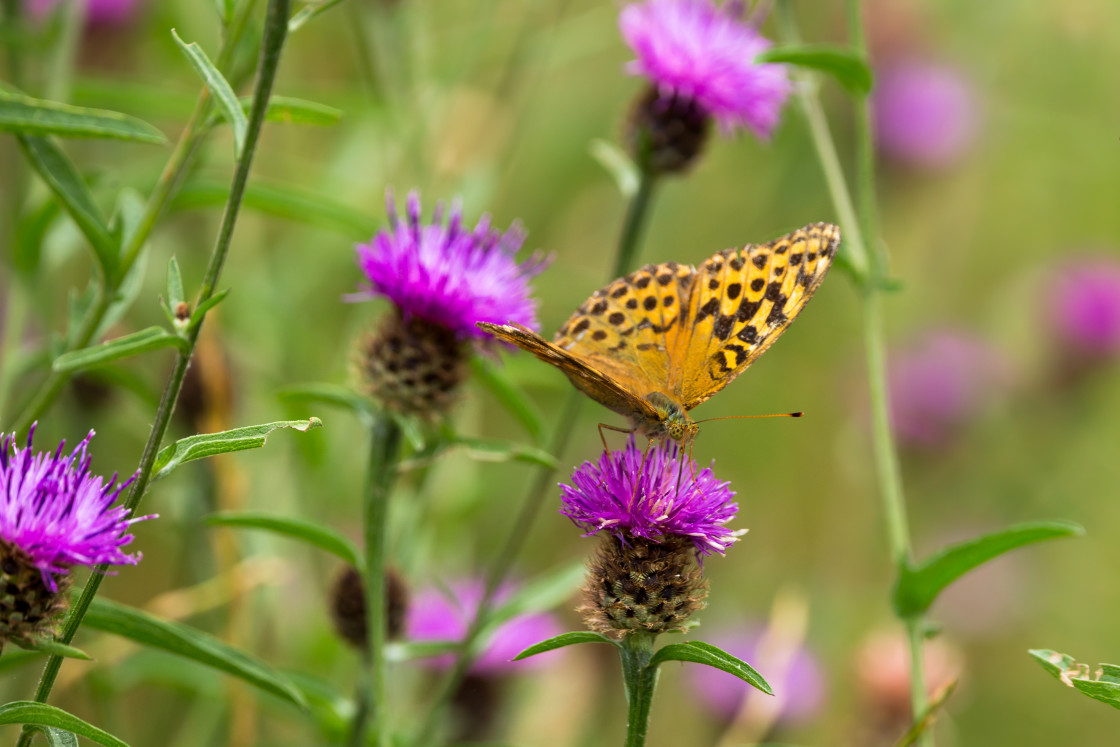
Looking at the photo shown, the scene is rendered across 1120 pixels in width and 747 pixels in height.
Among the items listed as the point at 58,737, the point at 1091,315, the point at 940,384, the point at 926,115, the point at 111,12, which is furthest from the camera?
the point at 926,115

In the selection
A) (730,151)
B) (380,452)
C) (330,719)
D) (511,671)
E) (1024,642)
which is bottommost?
(330,719)

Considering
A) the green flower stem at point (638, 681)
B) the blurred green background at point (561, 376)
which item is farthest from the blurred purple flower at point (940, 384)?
the green flower stem at point (638, 681)

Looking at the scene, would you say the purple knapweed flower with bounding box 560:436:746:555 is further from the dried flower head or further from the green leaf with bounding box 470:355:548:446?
the dried flower head

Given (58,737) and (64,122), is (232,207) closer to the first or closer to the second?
(64,122)

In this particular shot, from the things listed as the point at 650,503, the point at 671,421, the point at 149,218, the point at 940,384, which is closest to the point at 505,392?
the point at 671,421

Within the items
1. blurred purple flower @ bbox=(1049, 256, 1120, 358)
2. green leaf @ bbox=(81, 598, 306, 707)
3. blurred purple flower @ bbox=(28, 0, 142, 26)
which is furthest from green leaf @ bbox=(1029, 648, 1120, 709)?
blurred purple flower @ bbox=(28, 0, 142, 26)

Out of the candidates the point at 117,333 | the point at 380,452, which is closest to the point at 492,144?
the point at 117,333

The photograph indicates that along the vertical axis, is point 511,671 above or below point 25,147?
below

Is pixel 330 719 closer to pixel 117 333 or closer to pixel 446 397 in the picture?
pixel 446 397
